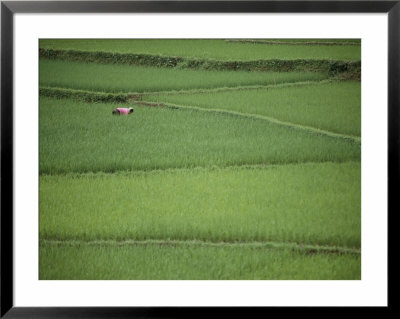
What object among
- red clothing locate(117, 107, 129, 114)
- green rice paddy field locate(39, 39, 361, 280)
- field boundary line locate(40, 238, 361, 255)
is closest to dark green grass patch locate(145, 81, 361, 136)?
green rice paddy field locate(39, 39, 361, 280)

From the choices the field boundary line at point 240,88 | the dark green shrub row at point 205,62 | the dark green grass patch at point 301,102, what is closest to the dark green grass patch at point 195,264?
the dark green grass patch at point 301,102

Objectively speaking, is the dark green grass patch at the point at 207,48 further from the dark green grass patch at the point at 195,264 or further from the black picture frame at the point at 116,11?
the dark green grass patch at the point at 195,264

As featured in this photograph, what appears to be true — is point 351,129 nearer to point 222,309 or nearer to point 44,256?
point 222,309

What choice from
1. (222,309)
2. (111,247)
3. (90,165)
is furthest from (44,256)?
(222,309)

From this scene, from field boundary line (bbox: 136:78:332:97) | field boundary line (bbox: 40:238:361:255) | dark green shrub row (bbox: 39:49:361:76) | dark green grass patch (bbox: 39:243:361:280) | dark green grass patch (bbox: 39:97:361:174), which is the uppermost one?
dark green shrub row (bbox: 39:49:361:76)

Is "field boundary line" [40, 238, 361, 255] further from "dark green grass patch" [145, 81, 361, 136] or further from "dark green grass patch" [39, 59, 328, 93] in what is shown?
"dark green grass patch" [39, 59, 328, 93]

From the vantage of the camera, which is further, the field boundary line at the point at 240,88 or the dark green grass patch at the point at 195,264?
the field boundary line at the point at 240,88

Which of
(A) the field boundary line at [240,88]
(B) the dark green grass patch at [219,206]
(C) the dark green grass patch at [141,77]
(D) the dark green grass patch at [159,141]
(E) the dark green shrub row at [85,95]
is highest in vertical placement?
(C) the dark green grass patch at [141,77]

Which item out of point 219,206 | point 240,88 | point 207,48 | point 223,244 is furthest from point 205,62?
point 223,244
